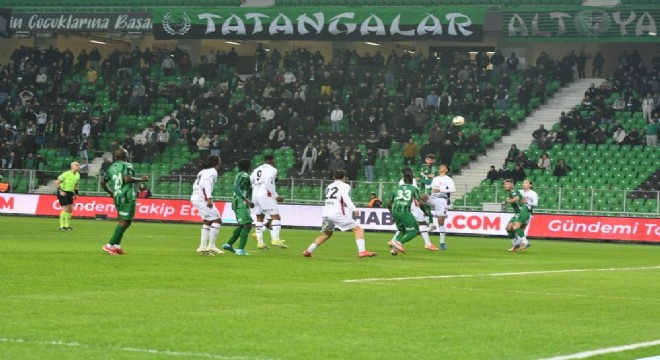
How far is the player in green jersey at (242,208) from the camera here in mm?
27594

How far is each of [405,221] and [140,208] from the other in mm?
23679

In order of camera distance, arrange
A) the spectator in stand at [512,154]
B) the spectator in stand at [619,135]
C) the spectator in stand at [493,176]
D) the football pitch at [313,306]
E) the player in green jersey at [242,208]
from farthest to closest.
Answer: the spectator in stand at [512,154]
the spectator in stand at [619,135]
the spectator in stand at [493,176]
the player in green jersey at [242,208]
the football pitch at [313,306]

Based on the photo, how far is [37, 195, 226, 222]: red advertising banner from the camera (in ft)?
167

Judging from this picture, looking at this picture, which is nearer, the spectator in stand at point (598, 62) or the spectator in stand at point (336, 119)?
the spectator in stand at point (336, 119)

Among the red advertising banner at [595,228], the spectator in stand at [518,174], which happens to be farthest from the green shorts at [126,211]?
the spectator in stand at [518,174]

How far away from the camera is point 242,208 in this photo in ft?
91.5

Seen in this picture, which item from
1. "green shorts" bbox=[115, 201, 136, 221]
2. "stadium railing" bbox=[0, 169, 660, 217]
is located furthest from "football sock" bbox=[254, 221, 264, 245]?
"stadium railing" bbox=[0, 169, 660, 217]

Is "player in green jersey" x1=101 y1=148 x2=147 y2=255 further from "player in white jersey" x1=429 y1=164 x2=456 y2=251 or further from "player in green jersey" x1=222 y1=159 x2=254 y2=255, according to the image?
"player in white jersey" x1=429 y1=164 x2=456 y2=251

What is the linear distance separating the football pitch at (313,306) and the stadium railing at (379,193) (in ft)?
56.0

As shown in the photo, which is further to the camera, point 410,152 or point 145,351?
point 410,152

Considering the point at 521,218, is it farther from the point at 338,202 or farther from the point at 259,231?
the point at 338,202

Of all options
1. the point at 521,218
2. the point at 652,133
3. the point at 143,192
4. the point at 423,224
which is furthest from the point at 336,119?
the point at 423,224

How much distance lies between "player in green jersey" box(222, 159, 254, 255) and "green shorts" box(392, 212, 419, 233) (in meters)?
3.70

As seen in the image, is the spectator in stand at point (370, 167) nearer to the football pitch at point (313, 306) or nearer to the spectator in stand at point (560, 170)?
the spectator in stand at point (560, 170)
